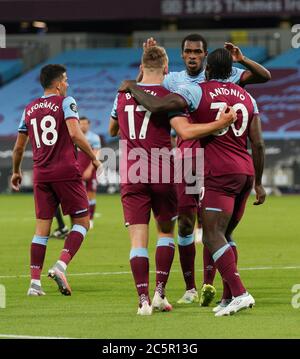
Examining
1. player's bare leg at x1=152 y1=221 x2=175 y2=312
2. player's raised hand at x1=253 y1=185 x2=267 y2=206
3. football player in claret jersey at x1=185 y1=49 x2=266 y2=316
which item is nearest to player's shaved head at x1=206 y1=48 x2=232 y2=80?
football player in claret jersey at x1=185 y1=49 x2=266 y2=316

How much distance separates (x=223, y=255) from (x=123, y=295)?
210cm

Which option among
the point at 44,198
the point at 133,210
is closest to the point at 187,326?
the point at 133,210

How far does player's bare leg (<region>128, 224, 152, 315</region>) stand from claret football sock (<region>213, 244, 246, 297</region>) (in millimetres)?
674

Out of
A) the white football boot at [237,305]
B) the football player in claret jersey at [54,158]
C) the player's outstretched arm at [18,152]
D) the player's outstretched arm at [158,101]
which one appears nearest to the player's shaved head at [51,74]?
the football player in claret jersey at [54,158]

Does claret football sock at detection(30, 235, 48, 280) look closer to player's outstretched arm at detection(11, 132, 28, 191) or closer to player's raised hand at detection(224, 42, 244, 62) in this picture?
player's outstretched arm at detection(11, 132, 28, 191)

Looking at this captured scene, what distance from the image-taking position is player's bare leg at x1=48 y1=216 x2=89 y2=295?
11.8m

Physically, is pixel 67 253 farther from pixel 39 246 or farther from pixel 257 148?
pixel 257 148

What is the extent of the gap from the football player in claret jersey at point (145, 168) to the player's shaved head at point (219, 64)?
0.44 meters

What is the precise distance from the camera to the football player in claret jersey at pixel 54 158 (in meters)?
12.1

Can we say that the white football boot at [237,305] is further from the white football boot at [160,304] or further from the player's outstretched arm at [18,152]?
the player's outstretched arm at [18,152]

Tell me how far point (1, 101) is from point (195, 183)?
122 feet

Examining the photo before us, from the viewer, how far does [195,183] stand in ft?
36.8

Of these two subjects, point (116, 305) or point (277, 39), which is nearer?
point (116, 305)
